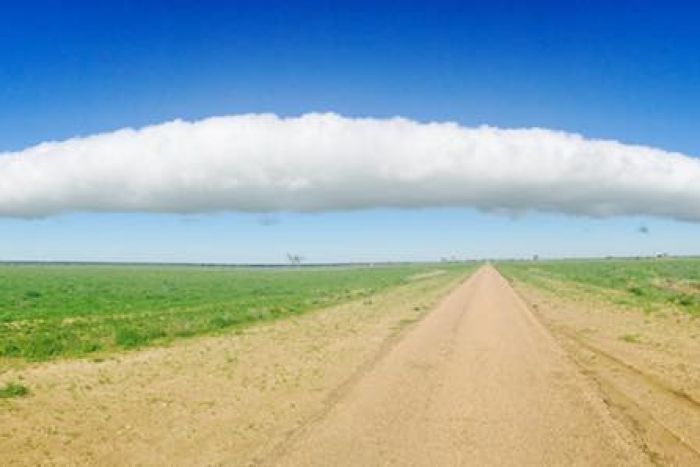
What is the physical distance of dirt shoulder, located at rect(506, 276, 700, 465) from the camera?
11.8m

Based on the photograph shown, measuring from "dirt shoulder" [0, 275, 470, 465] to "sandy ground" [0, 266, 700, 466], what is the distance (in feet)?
0.15

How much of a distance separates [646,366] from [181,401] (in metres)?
12.8

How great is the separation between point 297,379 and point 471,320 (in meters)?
16.0

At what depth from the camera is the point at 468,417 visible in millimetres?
12703

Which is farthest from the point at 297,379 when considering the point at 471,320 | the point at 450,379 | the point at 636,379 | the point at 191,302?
the point at 191,302

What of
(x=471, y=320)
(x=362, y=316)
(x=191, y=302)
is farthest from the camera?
(x=191, y=302)

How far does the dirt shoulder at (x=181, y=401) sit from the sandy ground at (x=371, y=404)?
0.15 feet

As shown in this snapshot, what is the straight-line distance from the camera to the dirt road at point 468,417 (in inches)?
406

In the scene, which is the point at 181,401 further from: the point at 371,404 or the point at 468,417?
the point at 468,417

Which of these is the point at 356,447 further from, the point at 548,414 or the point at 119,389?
the point at 119,389

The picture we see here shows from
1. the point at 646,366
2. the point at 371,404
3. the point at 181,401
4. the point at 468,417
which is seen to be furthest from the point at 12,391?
the point at 646,366

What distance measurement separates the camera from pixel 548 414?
13.1m

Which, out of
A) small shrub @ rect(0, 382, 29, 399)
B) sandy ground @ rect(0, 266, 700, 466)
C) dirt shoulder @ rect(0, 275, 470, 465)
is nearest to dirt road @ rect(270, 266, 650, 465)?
sandy ground @ rect(0, 266, 700, 466)

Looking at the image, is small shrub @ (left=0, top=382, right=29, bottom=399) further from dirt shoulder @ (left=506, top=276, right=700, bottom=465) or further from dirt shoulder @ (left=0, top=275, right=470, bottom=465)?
dirt shoulder @ (left=506, top=276, right=700, bottom=465)
